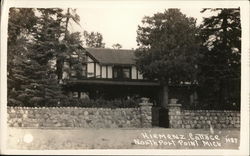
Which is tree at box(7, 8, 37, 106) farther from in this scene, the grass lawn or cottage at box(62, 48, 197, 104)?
cottage at box(62, 48, 197, 104)

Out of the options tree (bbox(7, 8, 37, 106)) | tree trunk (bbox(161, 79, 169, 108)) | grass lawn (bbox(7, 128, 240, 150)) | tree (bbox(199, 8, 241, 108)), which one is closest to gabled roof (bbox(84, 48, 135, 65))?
tree trunk (bbox(161, 79, 169, 108))

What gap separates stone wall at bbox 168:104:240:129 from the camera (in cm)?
736

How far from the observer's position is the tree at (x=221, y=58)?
725cm

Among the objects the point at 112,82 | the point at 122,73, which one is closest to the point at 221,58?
the point at 112,82

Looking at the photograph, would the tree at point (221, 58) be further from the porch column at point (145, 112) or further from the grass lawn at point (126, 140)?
the porch column at point (145, 112)

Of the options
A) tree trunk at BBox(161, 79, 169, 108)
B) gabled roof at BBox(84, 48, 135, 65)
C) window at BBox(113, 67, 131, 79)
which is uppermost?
gabled roof at BBox(84, 48, 135, 65)

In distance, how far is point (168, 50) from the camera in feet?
33.2

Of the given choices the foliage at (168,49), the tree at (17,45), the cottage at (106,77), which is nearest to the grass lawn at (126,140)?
the tree at (17,45)

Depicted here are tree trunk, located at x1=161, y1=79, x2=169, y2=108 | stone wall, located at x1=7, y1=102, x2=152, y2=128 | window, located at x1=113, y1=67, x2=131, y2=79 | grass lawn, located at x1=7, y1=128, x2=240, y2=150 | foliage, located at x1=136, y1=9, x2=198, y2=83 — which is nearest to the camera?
grass lawn, located at x1=7, y1=128, x2=240, y2=150

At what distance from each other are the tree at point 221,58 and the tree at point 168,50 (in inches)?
12.0

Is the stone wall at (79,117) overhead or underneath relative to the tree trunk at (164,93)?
underneath

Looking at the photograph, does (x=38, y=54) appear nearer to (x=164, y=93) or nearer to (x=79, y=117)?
(x=79, y=117)

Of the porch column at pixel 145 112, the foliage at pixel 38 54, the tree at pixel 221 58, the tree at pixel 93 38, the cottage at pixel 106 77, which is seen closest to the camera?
the foliage at pixel 38 54

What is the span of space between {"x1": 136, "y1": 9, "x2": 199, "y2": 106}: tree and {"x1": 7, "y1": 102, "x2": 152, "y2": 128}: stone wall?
734 mm
